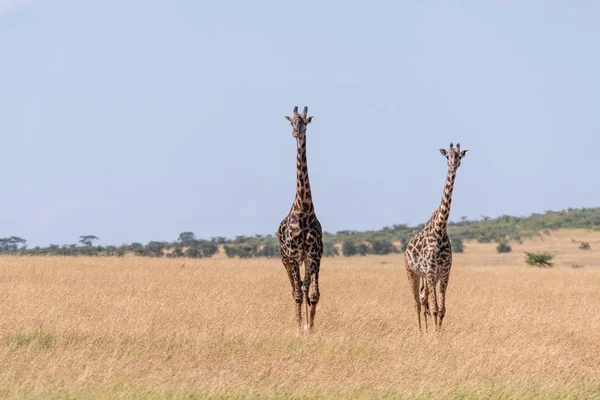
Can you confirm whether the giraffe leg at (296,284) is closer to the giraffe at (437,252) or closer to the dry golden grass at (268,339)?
the dry golden grass at (268,339)

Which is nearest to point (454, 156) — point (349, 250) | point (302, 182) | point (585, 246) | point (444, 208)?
point (444, 208)

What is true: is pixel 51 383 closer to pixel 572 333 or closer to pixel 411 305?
pixel 572 333

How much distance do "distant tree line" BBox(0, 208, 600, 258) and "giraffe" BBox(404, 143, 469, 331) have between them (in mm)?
32768

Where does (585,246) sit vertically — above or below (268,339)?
above

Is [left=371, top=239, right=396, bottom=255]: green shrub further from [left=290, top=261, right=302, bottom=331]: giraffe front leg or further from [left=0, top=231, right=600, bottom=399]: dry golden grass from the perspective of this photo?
[left=290, top=261, right=302, bottom=331]: giraffe front leg

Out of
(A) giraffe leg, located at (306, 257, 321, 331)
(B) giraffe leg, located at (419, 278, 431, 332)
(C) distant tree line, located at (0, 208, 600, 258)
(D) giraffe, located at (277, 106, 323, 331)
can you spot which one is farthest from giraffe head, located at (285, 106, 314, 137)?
(C) distant tree line, located at (0, 208, 600, 258)

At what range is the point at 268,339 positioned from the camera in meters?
13.5

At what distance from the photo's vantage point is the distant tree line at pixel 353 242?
54263 millimetres

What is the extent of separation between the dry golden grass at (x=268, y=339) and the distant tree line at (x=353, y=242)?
26.9 metres

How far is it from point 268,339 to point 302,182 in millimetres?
3186

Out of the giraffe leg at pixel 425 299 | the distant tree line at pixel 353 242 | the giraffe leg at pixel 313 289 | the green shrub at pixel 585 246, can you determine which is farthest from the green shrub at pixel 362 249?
the giraffe leg at pixel 313 289

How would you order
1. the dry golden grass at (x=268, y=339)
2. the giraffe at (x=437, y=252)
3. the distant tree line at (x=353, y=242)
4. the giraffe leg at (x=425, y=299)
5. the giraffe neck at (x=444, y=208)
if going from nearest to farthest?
the dry golden grass at (x=268, y=339) < the giraffe at (x=437, y=252) < the giraffe neck at (x=444, y=208) < the giraffe leg at (x=425, y=299) < the distant tree line at (x=353, y=242)

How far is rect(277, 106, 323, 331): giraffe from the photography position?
15.3 meters

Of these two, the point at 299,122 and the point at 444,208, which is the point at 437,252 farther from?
the point at 299,122
